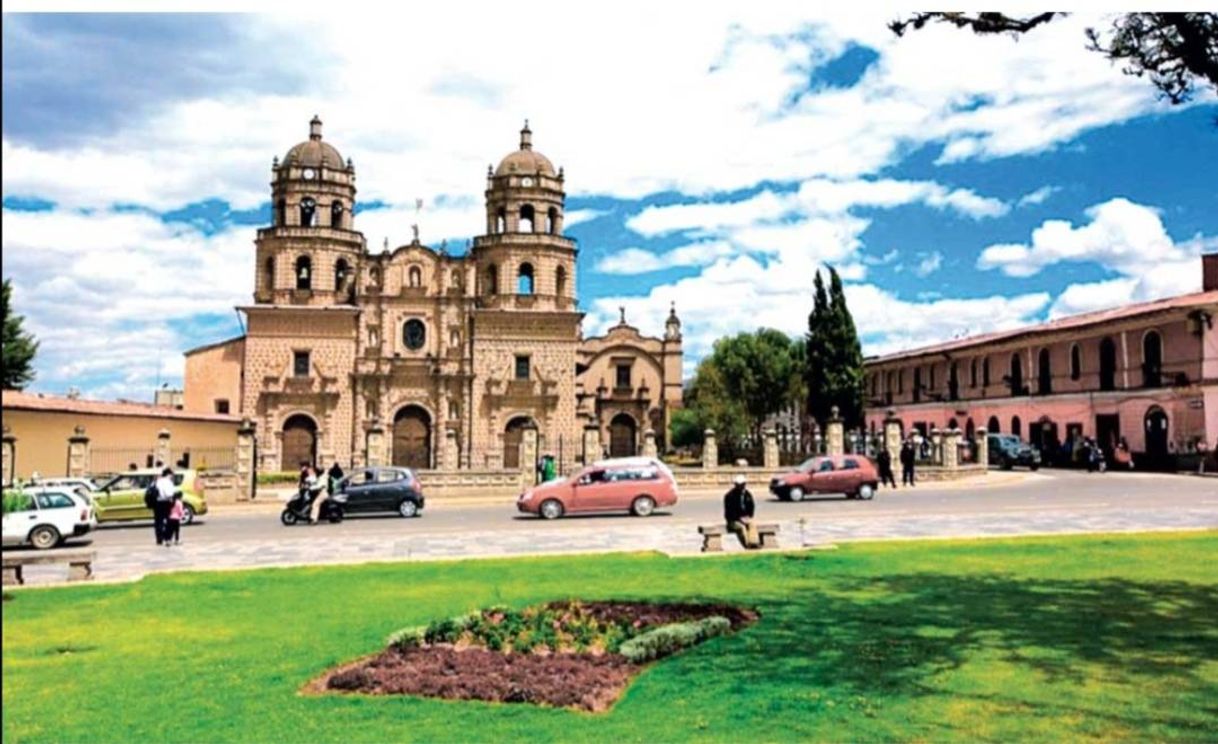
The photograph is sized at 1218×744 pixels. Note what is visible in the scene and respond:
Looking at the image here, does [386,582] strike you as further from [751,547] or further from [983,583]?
[983,583]

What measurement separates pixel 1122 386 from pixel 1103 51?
35031mm

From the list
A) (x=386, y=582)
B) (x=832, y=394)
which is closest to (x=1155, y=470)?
(x=832, y=394)

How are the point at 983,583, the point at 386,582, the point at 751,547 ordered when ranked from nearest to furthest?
the point at 983,583 < the point at 386,582 < the point at 751,547

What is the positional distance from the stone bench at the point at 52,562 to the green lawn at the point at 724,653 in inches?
18.2

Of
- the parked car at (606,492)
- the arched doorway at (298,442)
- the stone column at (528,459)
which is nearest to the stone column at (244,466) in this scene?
the stone column at (528,459)

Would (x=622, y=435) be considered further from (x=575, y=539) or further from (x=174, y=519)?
(x=174, y=519)

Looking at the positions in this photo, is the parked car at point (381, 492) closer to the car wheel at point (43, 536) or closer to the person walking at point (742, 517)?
the car wheel at point (43, 536)

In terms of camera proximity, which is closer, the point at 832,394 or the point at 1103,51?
the point at 1103,51

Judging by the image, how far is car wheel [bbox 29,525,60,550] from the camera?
17391 mm

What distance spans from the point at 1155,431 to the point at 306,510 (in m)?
32.4

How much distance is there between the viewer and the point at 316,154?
49.3 metres

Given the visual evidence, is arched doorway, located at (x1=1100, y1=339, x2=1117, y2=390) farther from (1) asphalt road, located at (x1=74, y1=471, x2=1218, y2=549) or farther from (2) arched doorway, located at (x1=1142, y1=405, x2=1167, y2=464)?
(1) asphalt road, located at (x1=74, y1=471, x2=1218, y2=549)

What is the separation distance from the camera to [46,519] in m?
17.5

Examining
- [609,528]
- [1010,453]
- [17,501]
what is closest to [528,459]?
[609,528]
